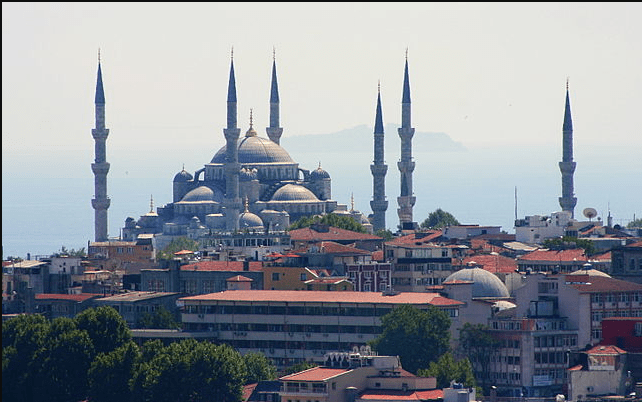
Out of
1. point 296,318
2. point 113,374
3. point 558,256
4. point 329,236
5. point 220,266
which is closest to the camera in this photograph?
point 113,374

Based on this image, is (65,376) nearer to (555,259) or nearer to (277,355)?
(277,355)

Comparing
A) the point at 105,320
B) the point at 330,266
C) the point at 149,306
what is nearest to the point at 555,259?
the point at 330,266

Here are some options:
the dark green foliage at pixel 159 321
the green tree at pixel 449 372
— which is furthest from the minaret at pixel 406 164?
the green tree at pixel 449 372

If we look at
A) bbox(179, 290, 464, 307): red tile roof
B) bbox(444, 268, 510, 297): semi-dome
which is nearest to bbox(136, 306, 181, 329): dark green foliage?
bbox(179, 290, 464, 307): red tile roof

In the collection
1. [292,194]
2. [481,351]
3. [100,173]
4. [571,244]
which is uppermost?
[100,173]

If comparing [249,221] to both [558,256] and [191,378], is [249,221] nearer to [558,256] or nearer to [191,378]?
[558,256]

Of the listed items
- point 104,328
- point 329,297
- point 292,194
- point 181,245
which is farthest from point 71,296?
point 292,194

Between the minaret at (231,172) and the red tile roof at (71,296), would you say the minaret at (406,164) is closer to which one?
the minaret at (231,172)
